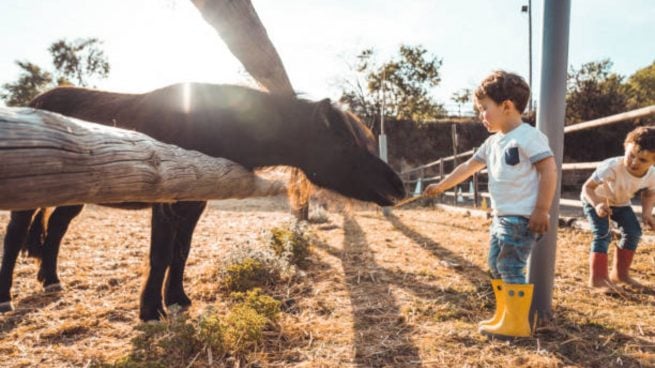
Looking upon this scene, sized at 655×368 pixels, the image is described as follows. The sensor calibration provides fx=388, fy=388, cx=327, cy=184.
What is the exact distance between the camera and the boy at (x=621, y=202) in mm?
2988

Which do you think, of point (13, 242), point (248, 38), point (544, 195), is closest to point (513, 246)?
point (544, 195)

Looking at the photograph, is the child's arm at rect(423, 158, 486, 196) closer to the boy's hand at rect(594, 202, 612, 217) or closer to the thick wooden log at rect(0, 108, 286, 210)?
the boy's hand at rect(594, 202, 612, 217)

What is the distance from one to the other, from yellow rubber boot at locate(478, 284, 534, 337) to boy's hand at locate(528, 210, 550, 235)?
314mm

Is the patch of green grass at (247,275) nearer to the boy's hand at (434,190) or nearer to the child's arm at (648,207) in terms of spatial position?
the boy's hand at (434,190)

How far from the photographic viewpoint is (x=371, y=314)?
8.46 ft

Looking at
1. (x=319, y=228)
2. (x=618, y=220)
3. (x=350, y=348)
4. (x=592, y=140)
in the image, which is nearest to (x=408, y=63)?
(x=592, y=140)

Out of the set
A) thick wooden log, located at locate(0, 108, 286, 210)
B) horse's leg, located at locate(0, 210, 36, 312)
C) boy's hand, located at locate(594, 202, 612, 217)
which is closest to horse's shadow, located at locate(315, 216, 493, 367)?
boy's hand, located at locate(594, 202, 612, 217)

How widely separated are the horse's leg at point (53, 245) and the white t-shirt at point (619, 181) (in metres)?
4.67

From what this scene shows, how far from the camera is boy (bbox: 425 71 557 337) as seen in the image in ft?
6.72

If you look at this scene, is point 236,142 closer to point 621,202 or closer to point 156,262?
point 156,262

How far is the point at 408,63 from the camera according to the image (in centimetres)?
2797

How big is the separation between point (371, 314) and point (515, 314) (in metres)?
0.89

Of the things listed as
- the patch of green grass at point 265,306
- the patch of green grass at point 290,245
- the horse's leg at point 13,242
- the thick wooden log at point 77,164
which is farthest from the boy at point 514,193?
the horse's leg at point 13,242

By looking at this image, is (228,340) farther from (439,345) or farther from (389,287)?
(389,287)
